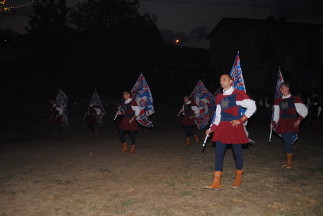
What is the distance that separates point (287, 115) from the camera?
6617 mm

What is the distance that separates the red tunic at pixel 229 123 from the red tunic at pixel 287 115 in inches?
83.2

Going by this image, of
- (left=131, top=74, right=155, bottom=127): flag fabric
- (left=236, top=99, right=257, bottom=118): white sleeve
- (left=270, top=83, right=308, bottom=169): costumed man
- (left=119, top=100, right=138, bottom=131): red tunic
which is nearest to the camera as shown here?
(left=236, top=99, right=257, bottom=118): white sleeve

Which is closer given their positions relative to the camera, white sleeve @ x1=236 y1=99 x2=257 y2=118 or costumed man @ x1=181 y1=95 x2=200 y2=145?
white sleeve @ x1=236 y1=99 x2=257 y2=118

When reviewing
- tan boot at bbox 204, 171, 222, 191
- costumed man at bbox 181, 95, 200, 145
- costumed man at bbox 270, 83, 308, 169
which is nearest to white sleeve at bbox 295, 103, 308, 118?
costumed man at bbox 270, 83, 308, 169

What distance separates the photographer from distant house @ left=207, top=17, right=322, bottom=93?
29.5 meters

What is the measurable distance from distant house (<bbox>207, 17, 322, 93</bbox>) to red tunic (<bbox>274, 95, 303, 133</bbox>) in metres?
23.7

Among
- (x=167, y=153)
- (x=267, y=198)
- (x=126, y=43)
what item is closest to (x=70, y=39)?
(x=126, y=43)

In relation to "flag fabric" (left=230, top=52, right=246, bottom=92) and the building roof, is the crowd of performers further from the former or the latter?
the building roof

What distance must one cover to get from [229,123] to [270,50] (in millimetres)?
28278

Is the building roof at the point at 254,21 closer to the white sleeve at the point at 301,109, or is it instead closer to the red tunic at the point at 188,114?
the red tunic at the point at 188,114

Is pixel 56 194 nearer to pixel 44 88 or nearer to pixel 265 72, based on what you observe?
pixel 44 88

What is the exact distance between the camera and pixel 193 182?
5418 mm

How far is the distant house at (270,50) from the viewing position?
29500 mm

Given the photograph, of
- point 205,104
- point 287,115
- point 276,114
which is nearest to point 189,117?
point 205,104
